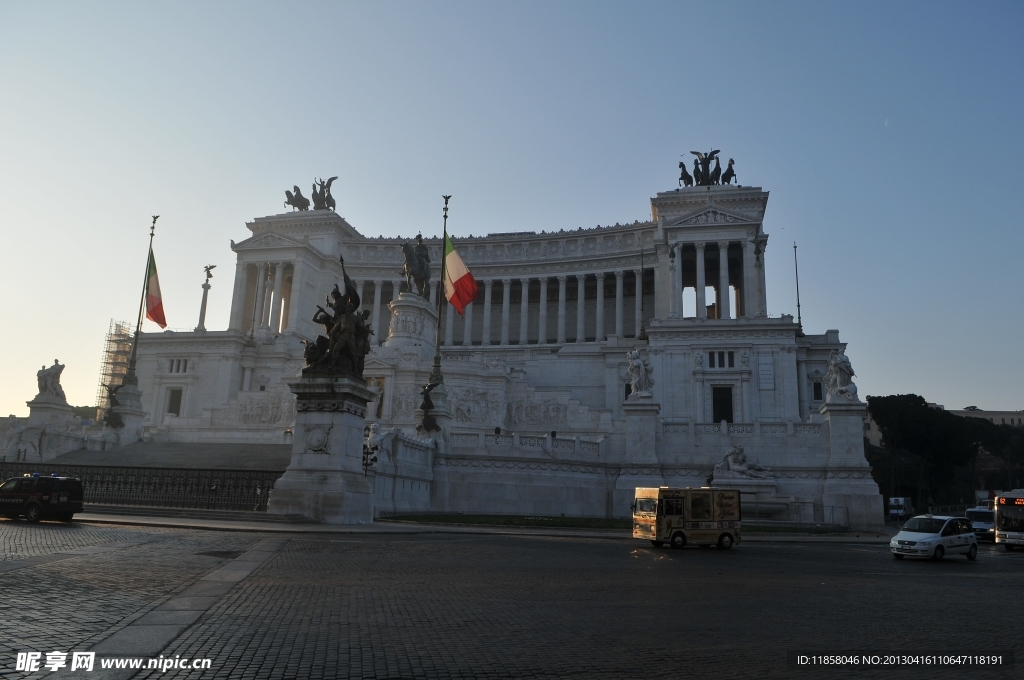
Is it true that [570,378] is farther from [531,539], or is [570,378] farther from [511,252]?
[531,539]

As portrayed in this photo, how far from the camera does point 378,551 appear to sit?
16844 millimetres

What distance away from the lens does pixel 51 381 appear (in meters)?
42.2

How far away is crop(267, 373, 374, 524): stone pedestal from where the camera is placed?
23141 mm

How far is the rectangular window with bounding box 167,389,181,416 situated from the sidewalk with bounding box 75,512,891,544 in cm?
5084

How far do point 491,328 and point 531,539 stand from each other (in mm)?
76500

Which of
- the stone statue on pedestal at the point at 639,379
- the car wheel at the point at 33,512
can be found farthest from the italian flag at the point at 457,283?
the car wheel at the point at 33,512

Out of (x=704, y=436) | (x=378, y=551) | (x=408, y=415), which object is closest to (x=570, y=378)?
(x=408, y=415)

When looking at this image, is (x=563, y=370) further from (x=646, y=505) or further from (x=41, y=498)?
(x=41, y=498)

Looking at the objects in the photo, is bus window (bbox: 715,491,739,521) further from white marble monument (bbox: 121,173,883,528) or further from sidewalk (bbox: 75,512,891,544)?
white marble monument (bbox: 121,173,883,528)

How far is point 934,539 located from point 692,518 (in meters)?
6.70

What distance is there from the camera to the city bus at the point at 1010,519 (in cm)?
2959

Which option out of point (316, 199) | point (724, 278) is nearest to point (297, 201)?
point (316, 199)

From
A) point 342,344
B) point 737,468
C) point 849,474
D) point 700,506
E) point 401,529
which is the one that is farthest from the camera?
point 849,474

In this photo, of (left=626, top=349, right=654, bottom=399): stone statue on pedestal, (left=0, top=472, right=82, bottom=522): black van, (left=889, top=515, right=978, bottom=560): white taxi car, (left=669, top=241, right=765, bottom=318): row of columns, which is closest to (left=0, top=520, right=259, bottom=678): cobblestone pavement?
(left=0, top=472, right=82, bottom=522): black van
